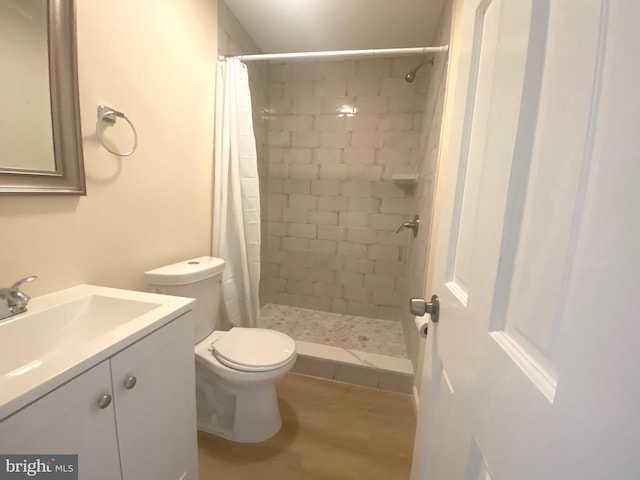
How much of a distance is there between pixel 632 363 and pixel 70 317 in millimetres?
1286

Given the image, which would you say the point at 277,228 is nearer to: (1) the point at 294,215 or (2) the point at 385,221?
(1) the point at 294,215

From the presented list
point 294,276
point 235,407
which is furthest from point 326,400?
point 294,276

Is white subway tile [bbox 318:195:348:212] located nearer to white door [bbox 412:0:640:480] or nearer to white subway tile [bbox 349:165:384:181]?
white subway tile [bbox 349:165:384:181]

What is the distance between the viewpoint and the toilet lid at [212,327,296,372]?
133cm

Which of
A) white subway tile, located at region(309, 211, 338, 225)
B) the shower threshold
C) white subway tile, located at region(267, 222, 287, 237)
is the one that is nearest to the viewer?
the shower threshold

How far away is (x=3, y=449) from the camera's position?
49 centimetres

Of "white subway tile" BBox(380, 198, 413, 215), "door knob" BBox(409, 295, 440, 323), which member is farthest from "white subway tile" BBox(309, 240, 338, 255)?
"door knob" BBox(409, 295, 440, 323)

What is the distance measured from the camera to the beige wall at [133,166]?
0.94 m

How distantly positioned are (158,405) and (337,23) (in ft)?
7.64

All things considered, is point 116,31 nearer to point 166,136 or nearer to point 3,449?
point 166,136

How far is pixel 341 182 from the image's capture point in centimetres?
270

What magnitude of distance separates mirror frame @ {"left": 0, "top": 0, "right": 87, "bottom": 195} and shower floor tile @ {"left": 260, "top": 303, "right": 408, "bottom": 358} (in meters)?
1.80

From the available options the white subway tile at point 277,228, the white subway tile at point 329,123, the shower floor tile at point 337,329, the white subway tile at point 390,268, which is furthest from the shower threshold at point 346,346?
the white subway tile at point 329,123

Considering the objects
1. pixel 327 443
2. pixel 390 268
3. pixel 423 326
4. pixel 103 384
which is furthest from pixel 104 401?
pixel 390 268
